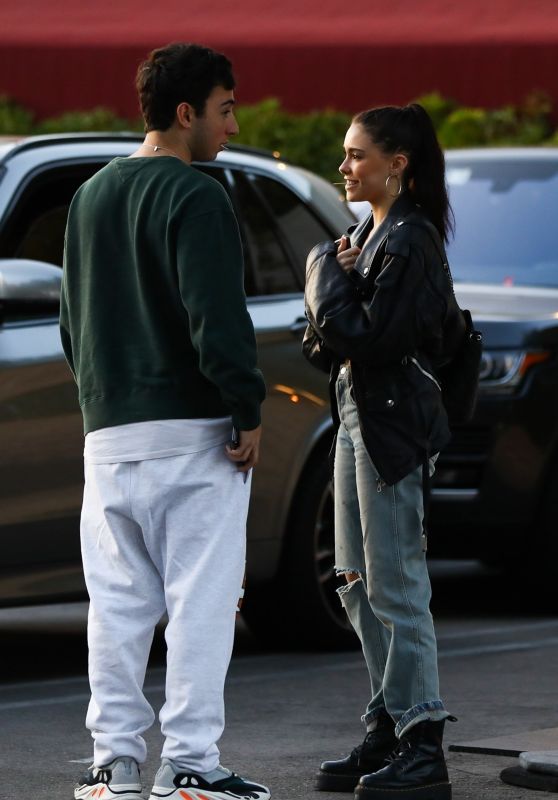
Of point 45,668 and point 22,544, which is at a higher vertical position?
point 22,544

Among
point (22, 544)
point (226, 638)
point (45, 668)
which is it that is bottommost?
point (45, 668)

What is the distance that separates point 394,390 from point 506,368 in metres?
3.32

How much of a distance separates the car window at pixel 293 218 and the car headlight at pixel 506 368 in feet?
3.18

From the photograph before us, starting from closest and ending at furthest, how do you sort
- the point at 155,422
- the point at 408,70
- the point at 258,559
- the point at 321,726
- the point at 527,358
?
the point at 155,422, the point at 321,726, the point at 258,559, the point at 527,358, the point at 408,70

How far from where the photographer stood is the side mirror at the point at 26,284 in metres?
6.20

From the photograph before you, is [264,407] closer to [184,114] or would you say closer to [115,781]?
[184,114]

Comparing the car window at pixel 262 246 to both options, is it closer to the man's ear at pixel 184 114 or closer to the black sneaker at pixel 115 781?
the man's ear at pixel 184 114

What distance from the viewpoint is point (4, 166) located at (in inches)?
258

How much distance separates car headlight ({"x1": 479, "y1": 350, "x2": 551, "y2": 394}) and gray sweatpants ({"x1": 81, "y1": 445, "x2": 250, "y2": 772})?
350cm

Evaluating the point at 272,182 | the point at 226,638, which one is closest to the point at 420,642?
the point at 226,638

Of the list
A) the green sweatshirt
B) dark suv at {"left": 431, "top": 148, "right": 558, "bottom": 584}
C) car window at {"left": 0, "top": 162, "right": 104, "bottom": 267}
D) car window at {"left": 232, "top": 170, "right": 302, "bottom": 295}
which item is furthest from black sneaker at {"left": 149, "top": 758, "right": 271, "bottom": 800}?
dark suv at {"left": 431, "top": 148, "right": 558, "bottom": 584}

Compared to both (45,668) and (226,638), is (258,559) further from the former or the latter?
(226,638)

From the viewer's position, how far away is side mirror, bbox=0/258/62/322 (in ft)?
20.3

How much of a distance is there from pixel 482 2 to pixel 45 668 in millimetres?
15119
